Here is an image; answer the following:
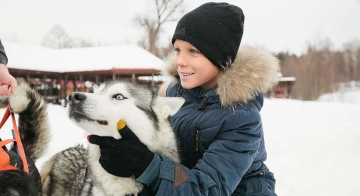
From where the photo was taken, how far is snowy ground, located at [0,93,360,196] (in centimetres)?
407

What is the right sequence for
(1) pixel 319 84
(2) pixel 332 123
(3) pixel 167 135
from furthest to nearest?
(1) pixel 319 84, (2) pixel 332 123, (3) pixel 167 135

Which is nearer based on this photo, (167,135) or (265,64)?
(167,135)

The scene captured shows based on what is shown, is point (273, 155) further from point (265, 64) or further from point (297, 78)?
point (297, 78)

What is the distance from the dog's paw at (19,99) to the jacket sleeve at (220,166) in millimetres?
1199

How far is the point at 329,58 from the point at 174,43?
37.3 m

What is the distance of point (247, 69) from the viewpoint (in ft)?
5.85

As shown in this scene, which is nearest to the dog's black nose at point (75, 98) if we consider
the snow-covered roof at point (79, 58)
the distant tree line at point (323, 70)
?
the snow-covered roof at point (79, 58)

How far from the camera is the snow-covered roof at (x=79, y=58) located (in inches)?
726

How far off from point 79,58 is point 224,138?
21.7 meters

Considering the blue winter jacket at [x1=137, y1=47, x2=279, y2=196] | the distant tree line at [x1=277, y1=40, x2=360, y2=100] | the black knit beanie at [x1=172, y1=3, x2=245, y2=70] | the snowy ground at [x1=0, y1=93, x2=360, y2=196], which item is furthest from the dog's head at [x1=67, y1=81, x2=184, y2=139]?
the distant tree line at [x1=277, y1=40, x2=360, y2=100]

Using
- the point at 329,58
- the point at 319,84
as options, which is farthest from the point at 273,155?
the point at 329,58

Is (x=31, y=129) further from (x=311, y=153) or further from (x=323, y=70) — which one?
(x=323, y=70)

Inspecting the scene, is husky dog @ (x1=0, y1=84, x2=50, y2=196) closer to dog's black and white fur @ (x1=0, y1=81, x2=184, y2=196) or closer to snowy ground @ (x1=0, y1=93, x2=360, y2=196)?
dog's black and white fur @ (x1=0, y1=81, x2=184, y2=196)

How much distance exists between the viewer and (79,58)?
2155cm
